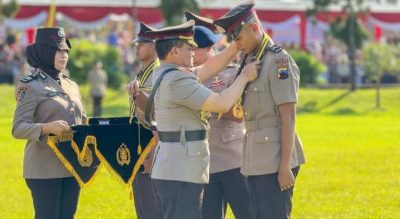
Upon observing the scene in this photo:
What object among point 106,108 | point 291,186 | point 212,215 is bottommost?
point 106,108

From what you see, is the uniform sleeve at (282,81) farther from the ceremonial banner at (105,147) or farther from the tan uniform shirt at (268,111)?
the ceremonial banner at (105,147)

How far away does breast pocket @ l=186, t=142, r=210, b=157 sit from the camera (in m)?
7.70

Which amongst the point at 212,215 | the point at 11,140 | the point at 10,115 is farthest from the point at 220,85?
the point at 10,115

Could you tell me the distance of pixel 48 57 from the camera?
873 cm

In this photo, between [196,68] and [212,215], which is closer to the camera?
[196,68]

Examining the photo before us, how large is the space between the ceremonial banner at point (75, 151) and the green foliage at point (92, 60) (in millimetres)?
28428

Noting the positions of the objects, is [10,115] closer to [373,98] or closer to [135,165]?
[373,98]

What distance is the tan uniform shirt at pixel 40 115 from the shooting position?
862cm

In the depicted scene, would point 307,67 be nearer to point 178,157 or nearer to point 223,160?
point 223,160

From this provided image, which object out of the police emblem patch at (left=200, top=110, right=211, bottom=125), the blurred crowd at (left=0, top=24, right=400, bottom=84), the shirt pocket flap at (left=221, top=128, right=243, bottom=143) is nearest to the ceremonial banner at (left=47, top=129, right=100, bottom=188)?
the shirt pocket flap at (left=221, top=128, right=243, bottom=143)

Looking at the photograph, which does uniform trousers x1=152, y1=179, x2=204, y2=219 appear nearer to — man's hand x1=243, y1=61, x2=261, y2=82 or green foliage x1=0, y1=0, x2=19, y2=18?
man's hand x1=243, y1=61, x2=261, y2=82

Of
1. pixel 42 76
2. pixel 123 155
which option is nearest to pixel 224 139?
pixel 123 155

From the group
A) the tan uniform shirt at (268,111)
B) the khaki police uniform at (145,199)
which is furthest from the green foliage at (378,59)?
the tan uniform shirt at (268,111)

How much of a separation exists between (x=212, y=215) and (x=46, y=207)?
1.48 metres
